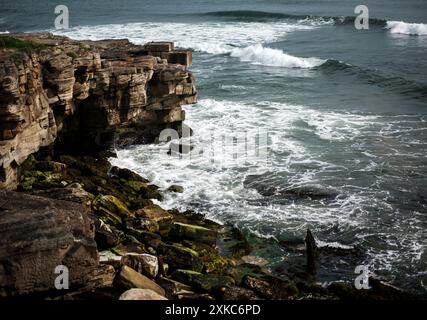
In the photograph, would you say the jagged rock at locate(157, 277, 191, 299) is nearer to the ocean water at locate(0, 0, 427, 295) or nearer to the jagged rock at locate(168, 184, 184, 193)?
the ocean water at locate(0, 0, 427, 295)

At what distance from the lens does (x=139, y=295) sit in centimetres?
1190

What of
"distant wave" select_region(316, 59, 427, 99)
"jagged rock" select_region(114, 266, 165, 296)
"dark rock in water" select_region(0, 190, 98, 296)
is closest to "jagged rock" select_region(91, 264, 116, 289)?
"dark rock in water" select_region(0, 190, 98, 296)

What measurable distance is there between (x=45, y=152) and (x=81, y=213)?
1110 cm

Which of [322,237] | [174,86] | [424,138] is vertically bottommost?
[322,237]

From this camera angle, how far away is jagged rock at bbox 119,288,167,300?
1177cm

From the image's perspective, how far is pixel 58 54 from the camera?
22.3 metres

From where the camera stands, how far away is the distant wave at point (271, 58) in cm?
4891

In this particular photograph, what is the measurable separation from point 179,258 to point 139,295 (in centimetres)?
510

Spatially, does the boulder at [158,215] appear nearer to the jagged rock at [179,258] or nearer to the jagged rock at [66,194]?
the jagged rock at [179,258]

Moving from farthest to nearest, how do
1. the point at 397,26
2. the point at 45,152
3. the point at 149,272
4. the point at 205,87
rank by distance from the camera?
the point at 397,26
the point at 205,87
the point at 45,152
the point at 149,272

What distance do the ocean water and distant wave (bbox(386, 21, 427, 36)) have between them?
229 mm

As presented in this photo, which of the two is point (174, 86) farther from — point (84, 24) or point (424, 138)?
point (84, 24)

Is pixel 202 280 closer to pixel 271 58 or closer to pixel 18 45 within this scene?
pixel 18 45
